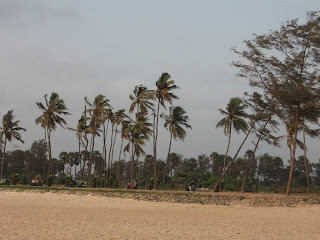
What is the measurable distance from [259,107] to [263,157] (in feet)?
234

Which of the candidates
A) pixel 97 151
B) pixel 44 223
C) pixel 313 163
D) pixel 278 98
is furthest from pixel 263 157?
pixel 44 223

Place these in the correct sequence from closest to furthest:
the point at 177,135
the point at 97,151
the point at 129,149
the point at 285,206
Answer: the point at 285,206 → the point at 177,135 → the point at 129,149 → the point at 97,151

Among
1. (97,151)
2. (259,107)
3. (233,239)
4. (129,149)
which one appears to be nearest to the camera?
(233,239)

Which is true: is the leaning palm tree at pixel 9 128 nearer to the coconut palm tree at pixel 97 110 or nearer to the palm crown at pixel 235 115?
→ the coconut palm tree at pixel 97 110

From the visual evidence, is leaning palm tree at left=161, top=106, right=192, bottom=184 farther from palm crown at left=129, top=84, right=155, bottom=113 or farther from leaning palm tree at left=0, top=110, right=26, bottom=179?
leaning palm tree at left=0, top=110, right=26, bottom=179

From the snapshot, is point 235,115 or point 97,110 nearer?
point 235,115

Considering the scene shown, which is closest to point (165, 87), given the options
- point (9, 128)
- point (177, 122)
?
point (177, 122)

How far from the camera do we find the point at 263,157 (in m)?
104

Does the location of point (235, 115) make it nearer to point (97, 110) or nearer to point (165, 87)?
point (165, 87)

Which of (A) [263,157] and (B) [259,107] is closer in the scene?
(B) [259,107]

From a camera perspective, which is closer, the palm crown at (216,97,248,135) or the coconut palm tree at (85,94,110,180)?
the palm crown at (216,97,248,135)

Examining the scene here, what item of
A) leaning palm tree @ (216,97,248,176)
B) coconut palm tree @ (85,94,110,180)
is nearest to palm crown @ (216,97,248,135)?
leaning palm tree @ (216,97,248,176)

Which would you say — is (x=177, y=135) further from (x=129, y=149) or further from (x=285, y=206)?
(x=285, y=206)

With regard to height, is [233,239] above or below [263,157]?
below
